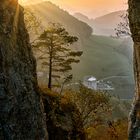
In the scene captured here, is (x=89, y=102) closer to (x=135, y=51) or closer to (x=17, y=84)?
(x=135, y=51)

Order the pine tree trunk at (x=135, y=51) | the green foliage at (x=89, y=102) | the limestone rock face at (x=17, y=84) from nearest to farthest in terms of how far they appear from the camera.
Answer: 1. the limestone rock face at (x=17, y=84)
2. the pine tree trunk at (x=135, y=51)
3. the green foliage at (x=89, y=102)

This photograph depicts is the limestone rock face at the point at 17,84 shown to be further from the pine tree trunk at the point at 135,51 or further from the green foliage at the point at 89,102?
the green foliage at the point at 89,102

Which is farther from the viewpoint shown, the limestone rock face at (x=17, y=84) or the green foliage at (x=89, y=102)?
the green foliage at (x=89, y=102)

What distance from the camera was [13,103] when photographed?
3531 centimetres

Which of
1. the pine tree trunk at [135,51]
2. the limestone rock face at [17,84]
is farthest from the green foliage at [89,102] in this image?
the limestone rock face at [17,84]

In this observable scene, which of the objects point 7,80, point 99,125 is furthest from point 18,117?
point 99,125

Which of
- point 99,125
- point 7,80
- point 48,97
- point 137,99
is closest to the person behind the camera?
point 7,80

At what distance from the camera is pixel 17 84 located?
3641 cm

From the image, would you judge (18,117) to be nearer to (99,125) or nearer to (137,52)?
(137,52)

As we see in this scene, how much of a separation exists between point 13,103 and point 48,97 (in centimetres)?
1436

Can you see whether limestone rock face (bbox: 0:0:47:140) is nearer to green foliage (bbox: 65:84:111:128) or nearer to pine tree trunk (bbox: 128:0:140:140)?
pine tree trunk (bbox: 128:0:140:140)

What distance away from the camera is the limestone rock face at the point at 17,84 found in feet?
113

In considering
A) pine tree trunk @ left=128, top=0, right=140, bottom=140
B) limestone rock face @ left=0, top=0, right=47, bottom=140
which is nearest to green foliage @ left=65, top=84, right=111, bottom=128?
pine tree trunk @ left=128, top=0, right=140, bottom=140

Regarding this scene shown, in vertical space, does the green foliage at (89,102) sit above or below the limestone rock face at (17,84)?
below
